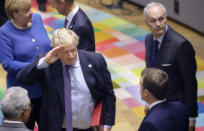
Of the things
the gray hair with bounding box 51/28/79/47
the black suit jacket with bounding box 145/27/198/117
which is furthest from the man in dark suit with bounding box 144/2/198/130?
the gray hair with bounding box 51/28/79/47

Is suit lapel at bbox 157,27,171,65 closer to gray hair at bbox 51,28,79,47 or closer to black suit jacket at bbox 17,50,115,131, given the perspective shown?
black suit jacket at bbox 17,50,115,131

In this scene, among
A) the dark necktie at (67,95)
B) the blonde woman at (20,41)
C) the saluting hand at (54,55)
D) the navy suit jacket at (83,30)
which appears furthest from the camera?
the navy suit jacket at (83,30)

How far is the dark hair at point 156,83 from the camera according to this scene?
2939 mm

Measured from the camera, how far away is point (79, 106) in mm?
3309

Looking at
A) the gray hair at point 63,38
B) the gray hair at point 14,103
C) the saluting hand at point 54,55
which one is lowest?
the gray hair at point 14,103

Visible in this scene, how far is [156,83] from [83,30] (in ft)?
3.64

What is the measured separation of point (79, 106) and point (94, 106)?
157mm

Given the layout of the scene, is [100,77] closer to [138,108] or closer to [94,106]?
[94,106]

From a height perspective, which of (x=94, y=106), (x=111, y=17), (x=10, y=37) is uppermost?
(x=10, y=37)

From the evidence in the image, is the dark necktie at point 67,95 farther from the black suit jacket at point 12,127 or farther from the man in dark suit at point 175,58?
the man in dark suit at point 175,58

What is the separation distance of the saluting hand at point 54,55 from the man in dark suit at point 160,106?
0.65 m

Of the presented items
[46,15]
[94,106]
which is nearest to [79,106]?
[94,106]

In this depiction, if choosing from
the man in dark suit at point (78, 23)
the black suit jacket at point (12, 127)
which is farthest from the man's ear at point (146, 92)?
the man in dark suit at point (78, 23)

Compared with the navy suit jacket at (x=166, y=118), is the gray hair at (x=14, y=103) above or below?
above
